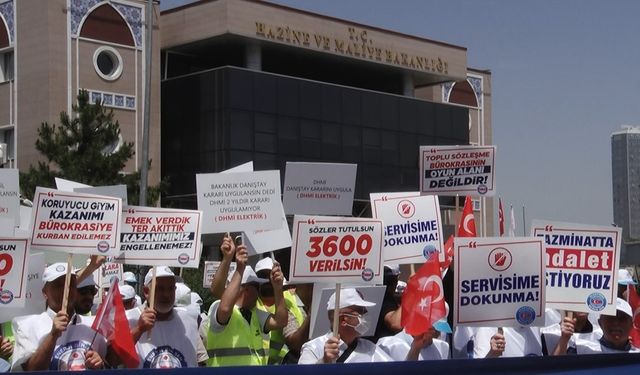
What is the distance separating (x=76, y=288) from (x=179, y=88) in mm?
35515

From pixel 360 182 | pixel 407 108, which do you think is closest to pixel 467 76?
pixel 407 108

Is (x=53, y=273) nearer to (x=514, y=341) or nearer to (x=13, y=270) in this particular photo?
(x=13, y=270)

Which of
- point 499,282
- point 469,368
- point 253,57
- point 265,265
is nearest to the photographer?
point 469,368

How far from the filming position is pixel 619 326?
760cm

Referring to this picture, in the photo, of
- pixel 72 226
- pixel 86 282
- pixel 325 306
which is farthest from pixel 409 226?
pixel 72 226

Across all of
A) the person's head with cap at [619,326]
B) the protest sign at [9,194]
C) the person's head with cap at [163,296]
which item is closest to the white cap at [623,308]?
the person's head with cap at [619,326]

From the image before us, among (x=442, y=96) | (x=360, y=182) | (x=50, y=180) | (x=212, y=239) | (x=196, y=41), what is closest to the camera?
(x=50, y=180)

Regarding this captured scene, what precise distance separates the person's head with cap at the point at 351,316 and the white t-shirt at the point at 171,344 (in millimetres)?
942

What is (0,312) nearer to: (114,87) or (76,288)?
(76,288)

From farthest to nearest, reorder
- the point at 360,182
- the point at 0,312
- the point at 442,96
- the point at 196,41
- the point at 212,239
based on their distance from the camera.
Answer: the point at 442,96
the point at 360,182
the point at 196,41
the point at 212,239
the point at 0,312

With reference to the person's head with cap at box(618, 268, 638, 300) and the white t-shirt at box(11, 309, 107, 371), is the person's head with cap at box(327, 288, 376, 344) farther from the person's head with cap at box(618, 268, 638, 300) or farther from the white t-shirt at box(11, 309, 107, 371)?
the person's head with cap at box(618, 268, 638, 300)

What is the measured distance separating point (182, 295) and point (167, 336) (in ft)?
3.65

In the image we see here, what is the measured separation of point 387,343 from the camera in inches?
284

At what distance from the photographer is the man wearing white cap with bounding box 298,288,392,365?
22.2 feet
